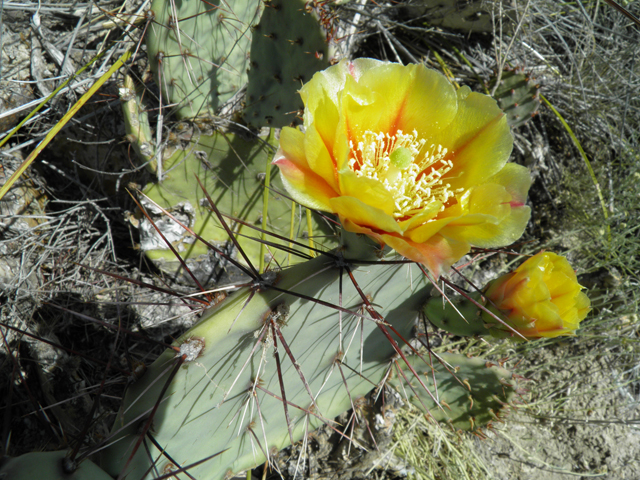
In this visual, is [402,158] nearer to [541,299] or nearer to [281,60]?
[541,299]

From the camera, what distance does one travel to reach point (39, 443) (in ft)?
4.02

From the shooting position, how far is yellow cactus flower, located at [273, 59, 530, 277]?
0.57 m

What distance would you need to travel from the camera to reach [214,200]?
1.42 meters

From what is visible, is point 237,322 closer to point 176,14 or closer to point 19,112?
point 176,14

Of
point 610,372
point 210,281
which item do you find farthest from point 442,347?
point 210,281

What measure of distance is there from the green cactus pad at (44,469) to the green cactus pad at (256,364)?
7 cm

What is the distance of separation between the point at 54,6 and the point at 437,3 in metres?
1.53

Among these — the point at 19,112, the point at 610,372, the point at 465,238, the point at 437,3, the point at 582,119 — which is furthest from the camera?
the point at 582,119

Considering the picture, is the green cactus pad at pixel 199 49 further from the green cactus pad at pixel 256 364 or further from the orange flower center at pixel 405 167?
the green cactus pad at pixel 256 364

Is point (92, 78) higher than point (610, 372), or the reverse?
point (92, 78)

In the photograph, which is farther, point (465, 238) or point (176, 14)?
point (176, 14)

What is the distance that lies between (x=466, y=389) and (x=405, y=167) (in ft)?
2.99

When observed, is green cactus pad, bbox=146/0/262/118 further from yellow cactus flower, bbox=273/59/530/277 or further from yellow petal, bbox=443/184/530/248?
yellow petal, bbox=443/184/530/248

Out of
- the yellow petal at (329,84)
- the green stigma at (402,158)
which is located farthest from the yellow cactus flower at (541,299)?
the yellow petal at (329,84)
